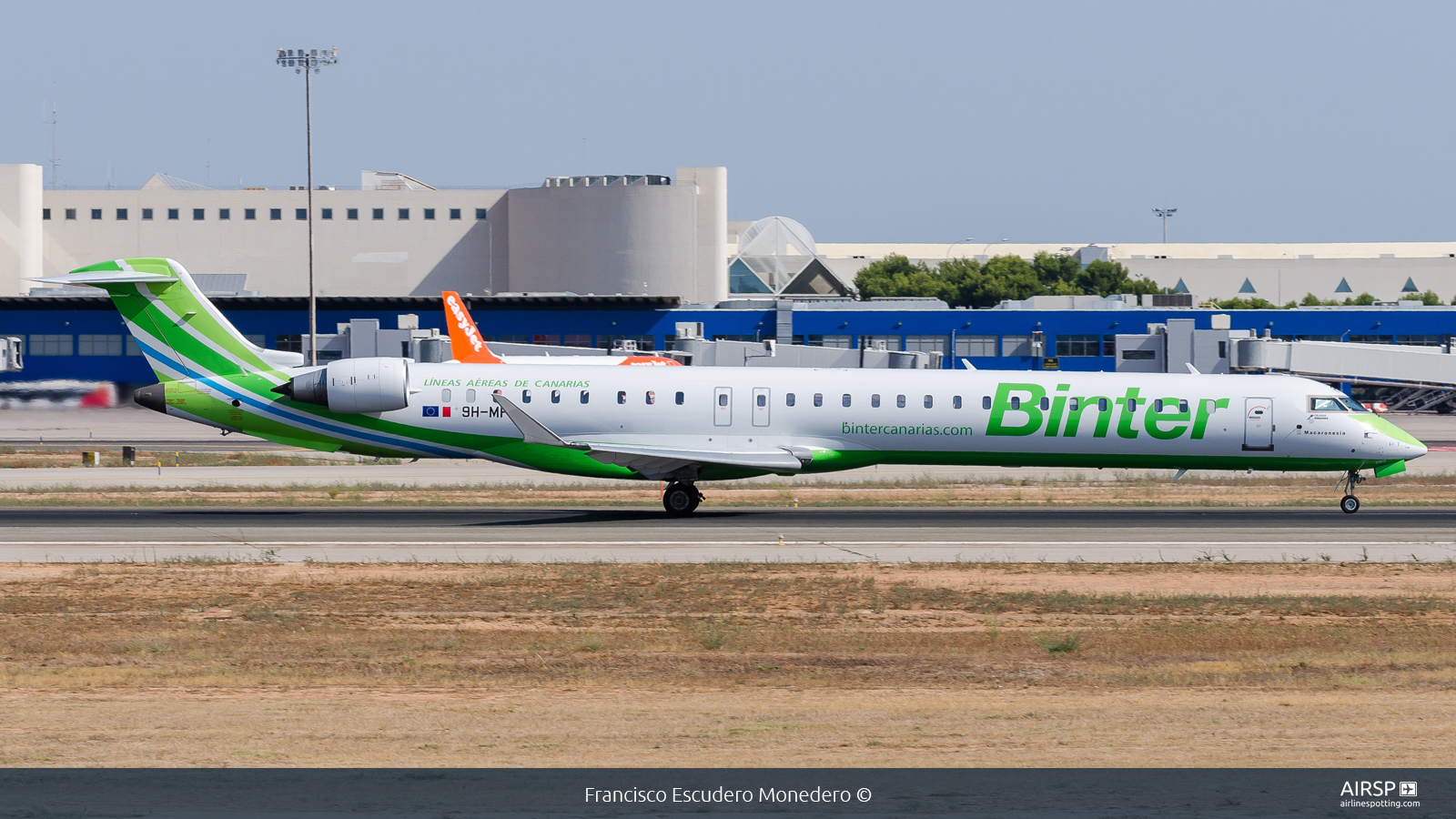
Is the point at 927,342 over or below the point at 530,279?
below

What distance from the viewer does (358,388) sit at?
32.0 meters

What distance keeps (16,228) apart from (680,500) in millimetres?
96940

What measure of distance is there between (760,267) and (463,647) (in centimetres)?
13058

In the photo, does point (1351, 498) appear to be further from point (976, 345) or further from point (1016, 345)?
point (1016, 345)

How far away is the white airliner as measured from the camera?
31875mm

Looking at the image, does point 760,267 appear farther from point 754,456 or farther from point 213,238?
point 754,456

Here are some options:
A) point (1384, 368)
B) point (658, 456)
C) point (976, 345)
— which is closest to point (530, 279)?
point (976, 345)

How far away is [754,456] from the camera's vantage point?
31.1 meters

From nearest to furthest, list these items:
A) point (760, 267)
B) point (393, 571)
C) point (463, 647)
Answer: point (463, 647) < point (393, 571) < point (760, 267)

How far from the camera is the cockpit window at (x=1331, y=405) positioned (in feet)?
107

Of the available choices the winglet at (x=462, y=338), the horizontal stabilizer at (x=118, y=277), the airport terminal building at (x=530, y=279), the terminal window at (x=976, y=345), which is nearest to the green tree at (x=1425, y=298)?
the airport terminal building at (x=530, y=279)

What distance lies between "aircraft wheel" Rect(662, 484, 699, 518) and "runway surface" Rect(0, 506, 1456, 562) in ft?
1.08

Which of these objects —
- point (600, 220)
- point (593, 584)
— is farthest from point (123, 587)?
point (600, 220)

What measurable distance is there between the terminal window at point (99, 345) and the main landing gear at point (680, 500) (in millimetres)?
66132
